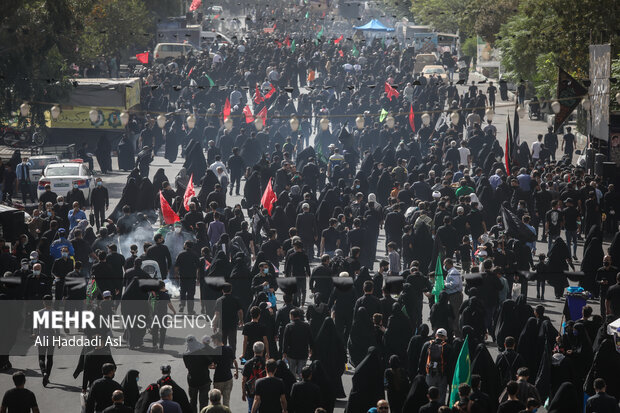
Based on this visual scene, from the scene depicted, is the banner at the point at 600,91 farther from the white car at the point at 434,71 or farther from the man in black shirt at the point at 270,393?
the white car at the point at 434,71

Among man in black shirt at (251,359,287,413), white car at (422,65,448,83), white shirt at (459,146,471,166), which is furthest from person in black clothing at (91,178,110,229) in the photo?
white car at (422,65,448,83)

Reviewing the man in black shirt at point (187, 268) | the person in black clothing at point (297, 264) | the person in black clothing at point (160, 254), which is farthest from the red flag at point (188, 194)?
the person in black clothing at point (297, 264)

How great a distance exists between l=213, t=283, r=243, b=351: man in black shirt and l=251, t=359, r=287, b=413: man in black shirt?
9.43ft

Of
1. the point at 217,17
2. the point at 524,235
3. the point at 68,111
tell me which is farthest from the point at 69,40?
the point at 217,17

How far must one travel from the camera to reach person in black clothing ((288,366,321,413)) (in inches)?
479

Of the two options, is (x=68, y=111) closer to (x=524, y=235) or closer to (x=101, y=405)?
(x=524, y=235)

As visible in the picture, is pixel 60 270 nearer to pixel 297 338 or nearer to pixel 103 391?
pixel 297 338

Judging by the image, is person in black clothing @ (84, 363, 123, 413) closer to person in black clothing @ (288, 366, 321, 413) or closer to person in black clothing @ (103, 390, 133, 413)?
person in black clothing @ (103, 390, 133, 413)

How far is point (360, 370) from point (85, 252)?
24.3 feet

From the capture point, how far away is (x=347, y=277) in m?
16.0

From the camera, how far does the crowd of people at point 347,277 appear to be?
42.1ft

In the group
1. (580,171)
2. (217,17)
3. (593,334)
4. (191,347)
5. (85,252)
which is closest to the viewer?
(191,347)

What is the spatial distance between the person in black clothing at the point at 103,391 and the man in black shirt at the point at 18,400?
605mm

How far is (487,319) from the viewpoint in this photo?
16.6m
